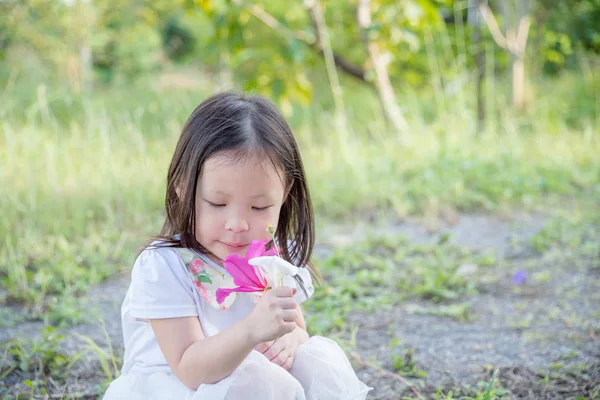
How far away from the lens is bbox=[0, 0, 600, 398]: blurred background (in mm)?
3211

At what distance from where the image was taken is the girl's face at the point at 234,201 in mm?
1388

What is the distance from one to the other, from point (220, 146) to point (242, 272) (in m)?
0.28

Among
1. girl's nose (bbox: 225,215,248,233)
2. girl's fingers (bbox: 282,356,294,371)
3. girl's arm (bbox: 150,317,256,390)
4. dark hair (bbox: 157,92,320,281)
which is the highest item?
dark hair (bbox: 157,92,320,281)

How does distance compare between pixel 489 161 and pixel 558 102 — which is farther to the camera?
pixel 558 102

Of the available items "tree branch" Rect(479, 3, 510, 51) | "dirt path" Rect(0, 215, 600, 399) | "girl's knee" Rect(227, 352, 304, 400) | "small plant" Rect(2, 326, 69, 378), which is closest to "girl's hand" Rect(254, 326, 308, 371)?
"girl's knee" Rect(227, 352, 304, 400)

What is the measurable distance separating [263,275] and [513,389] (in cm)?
101

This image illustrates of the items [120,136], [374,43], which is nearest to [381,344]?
[120,136]

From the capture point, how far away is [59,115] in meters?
6.04

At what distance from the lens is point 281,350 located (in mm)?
1565

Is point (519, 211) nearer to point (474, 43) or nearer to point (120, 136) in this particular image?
point (474, 43)

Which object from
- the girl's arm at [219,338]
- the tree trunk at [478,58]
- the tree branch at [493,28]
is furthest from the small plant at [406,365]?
the tree branch at [493,28]

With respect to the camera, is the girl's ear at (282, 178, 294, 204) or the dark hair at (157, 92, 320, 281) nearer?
the dark hair at (157, 92, 320, 281)

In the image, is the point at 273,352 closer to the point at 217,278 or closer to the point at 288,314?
the point at 217,278

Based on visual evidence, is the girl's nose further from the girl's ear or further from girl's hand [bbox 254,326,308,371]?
girl's hand [bbox 254,326,308,371]
